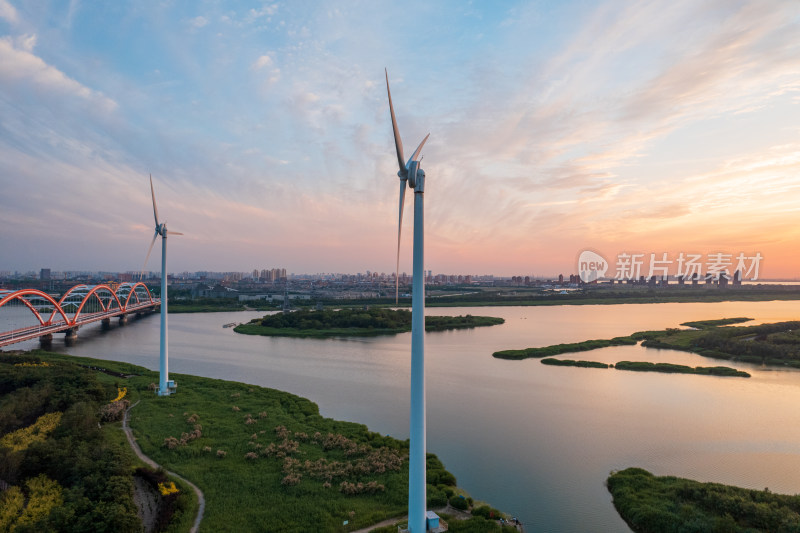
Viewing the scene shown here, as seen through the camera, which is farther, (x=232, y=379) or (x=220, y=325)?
(x=220, y=325)

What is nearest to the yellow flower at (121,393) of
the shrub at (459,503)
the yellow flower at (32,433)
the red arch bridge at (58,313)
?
the yellow flower at (32,433)

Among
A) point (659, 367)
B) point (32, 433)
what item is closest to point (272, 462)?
point (32, 433)

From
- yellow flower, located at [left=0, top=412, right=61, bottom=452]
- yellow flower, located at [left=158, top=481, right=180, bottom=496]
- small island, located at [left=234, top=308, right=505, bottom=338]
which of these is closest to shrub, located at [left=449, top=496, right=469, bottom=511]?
yellow flower, located at [left=158, top=481, right=180, bottom=496]

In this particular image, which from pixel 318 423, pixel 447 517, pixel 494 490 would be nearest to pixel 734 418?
pixel 494 490

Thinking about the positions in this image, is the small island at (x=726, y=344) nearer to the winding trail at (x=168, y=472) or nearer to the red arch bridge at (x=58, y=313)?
the winding trail at (x=168, y=472)

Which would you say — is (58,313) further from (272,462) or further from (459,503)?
(459,503)

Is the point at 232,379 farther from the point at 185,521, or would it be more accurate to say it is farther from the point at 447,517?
the point at 447,517

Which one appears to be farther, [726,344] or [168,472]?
[726,344]

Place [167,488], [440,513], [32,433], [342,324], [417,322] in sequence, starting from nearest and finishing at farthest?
[417,322]
[440,513]
[167,488]
[32,433]
[342,324]
